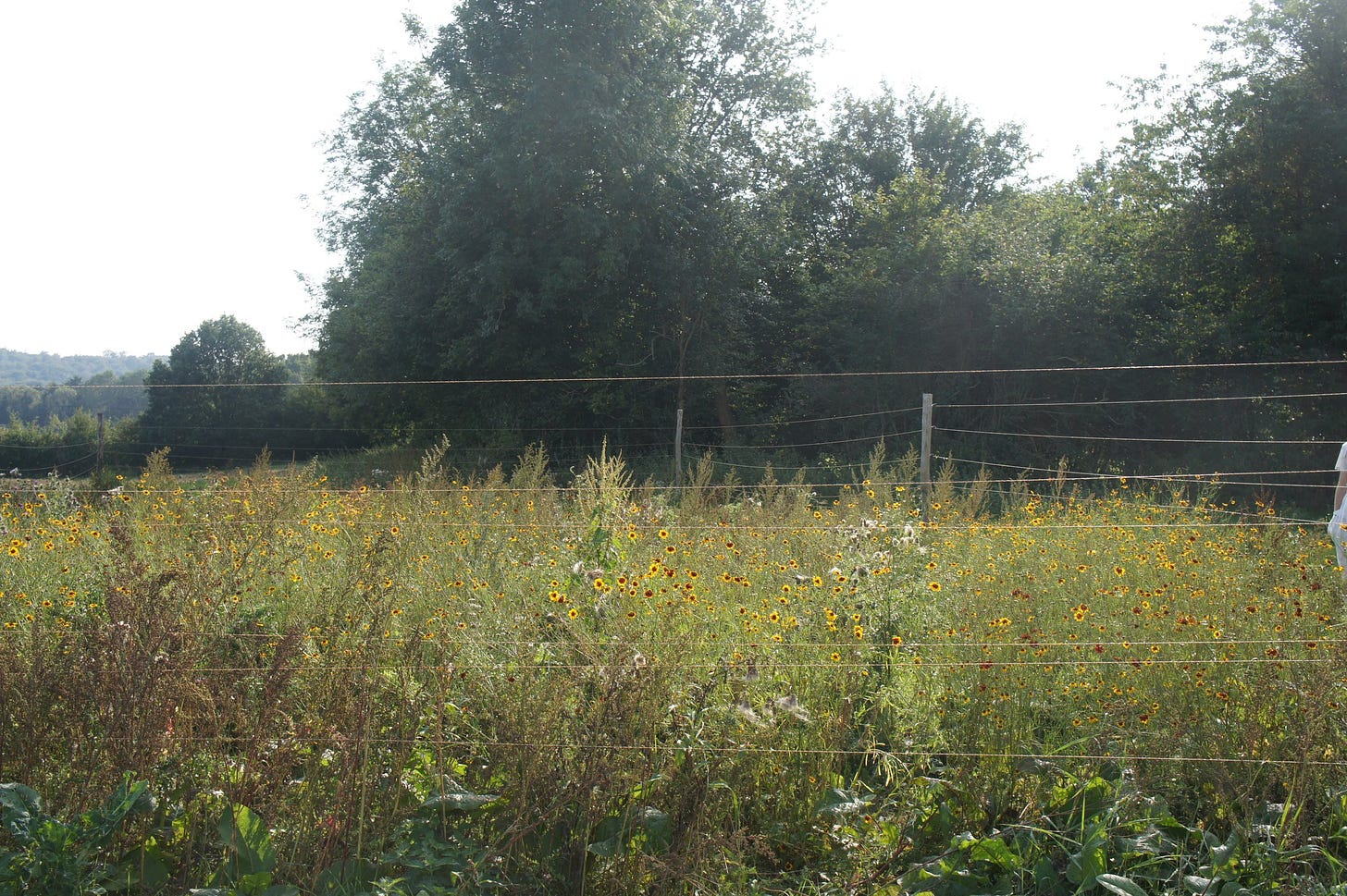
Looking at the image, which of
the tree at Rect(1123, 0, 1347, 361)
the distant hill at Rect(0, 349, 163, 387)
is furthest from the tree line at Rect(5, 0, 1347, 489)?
the distant hill at Rect(0, 349, 163, 387)

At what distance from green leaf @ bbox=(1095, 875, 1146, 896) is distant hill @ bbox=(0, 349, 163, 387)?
42.6 meters

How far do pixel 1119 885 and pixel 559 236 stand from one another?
14.4 metres

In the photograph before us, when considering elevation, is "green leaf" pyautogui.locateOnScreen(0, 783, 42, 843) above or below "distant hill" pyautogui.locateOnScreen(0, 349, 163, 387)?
below

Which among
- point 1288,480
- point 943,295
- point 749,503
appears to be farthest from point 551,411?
point 1288,480

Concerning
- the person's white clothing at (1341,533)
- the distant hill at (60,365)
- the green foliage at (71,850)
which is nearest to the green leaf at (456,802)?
the green foliage at (71,850)

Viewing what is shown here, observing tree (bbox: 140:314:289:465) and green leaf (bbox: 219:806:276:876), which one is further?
tree (bbox: 140:314:289:465)

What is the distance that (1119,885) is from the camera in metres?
2.64

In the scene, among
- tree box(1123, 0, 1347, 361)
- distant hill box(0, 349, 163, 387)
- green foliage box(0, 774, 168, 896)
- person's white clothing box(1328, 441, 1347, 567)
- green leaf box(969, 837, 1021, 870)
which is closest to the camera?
green foliage box(0, 774, 168, 896)

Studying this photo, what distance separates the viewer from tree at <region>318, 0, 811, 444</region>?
15438 millimetres

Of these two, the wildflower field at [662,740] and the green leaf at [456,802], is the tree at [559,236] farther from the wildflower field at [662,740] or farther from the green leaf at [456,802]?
the green leaf at [456,802]

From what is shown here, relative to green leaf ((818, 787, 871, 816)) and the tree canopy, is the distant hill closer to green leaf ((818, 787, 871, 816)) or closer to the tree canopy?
the tree canopy

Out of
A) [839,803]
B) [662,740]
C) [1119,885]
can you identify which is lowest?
[1119,885]

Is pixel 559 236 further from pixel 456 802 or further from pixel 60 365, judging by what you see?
pixel 60 365

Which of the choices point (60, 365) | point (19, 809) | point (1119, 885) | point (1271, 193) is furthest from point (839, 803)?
point (60, 365)
